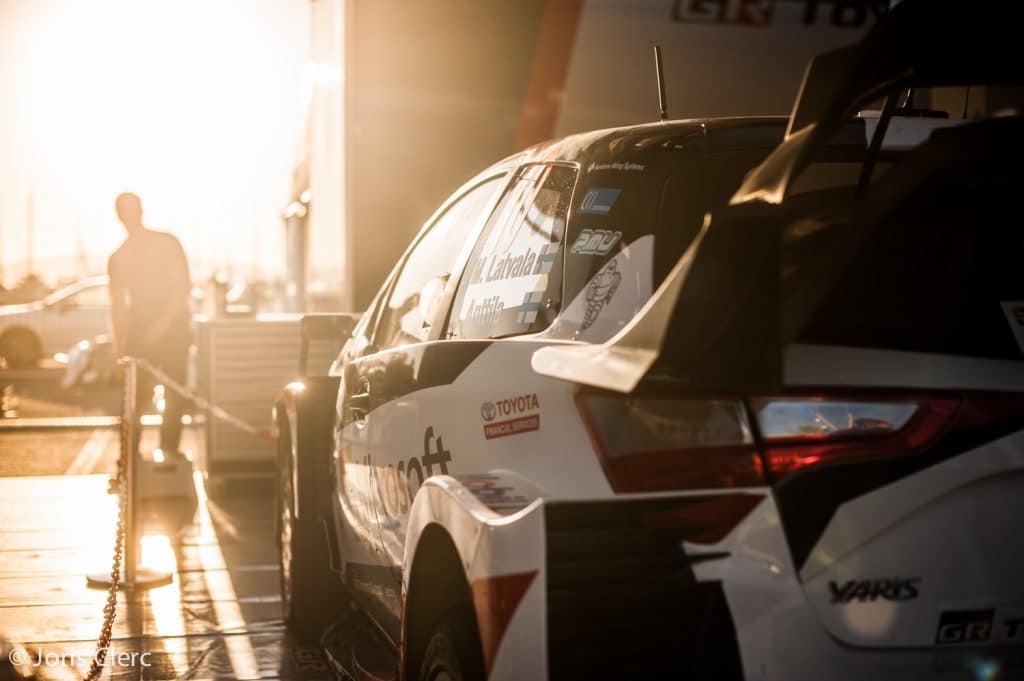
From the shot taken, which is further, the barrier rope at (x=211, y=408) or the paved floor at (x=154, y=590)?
the barrier rope at (x=211, y=408)

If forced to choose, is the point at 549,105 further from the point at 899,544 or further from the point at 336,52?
the point at 899,544

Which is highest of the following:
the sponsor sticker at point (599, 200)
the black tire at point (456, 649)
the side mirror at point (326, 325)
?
the sponsor sticker at point (599, 200)

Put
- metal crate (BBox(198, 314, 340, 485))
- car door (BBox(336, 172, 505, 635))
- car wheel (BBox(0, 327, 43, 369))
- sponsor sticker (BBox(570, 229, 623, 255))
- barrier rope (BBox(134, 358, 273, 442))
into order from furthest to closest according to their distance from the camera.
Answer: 1. car wheel (BBox(0, 327, 43, 369))
2. metal crate (BBox(198, 314, 340, 485))
3. barrier rope (BBox(134, 358, 273, 442))
4. car door (BBox(336, 172, 505, 635))
5. sponsor sticker (BBox(570, 229, 623, 255))

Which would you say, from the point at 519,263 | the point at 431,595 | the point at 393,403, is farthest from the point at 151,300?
the point at 431,595

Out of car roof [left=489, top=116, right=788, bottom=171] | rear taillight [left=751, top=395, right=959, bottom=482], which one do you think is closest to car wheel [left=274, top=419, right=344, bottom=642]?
car roof [left=489, top=116, right=788, bottom=171]

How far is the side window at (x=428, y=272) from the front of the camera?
436 centimetres

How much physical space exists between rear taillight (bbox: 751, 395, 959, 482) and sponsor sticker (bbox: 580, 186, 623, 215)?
2.67ft

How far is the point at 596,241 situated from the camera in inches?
129

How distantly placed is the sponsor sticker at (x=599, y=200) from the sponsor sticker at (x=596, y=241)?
0.05 meters

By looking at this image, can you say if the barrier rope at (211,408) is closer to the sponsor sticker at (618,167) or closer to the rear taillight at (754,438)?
the sponsor sticker at (618,167)

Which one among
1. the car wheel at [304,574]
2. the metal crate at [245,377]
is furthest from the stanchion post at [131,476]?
the metal crate at [245,377]

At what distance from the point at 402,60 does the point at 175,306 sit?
2.58m

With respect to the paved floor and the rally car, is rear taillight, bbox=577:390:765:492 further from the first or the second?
the paved floor

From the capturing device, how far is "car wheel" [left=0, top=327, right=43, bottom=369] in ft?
81.5
